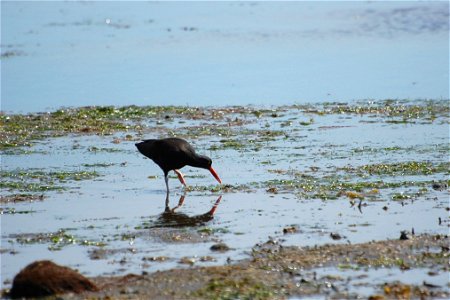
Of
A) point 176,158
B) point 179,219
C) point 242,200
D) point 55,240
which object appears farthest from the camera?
point 176,158

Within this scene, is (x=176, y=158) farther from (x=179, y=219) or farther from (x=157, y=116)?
(x=157, y=116)

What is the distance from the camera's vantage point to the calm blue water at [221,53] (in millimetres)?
24094

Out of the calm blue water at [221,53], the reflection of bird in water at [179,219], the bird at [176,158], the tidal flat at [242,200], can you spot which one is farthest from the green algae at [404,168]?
the calm blue water at [221,53]

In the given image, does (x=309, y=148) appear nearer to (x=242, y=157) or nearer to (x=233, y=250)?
(x=242, y=157)

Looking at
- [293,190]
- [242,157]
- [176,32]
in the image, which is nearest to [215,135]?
[242,157]

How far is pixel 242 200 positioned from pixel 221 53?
62.5ft

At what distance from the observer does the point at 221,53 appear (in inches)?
1254

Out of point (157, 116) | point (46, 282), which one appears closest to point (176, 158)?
point (46, 282)

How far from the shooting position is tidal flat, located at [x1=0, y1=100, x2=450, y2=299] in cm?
973

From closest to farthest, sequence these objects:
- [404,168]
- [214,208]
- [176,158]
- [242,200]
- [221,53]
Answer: [214,208] < [242,200] < [176,158] < [404,168] < [221,53]

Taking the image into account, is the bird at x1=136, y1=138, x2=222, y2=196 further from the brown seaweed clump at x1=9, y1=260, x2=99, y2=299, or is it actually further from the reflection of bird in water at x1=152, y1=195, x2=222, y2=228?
the brown seaweed clump at x1=9, y1=260, x2=99, y2=299

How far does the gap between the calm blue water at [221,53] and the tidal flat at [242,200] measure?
3307mm

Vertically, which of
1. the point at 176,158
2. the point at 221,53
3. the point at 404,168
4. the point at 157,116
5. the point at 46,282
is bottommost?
the point at 46,282

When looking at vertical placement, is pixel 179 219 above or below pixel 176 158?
below
